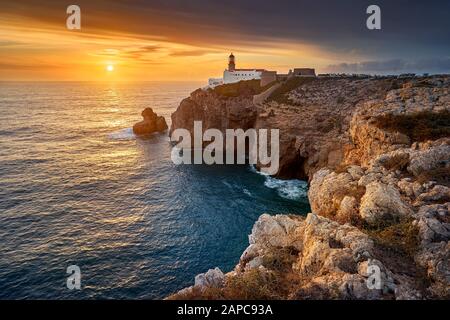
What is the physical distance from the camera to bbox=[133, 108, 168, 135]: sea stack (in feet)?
310

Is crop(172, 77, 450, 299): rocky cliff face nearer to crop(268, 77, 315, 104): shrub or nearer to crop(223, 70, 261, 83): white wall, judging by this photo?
crop(268, 77, 315, 104): shrub

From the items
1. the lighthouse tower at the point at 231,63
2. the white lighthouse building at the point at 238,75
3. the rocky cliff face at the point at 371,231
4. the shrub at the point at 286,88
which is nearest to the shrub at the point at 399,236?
the rocky cliff face at the point at 371,231

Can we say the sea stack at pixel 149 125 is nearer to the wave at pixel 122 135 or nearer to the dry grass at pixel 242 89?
the wave at pixel 122 135

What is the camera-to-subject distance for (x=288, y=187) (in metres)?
54.4

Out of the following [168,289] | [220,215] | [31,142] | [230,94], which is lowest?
[168,289]

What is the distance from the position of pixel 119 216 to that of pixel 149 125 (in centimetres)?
5753

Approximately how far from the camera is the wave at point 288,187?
50531 mm

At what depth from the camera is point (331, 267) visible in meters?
12.8

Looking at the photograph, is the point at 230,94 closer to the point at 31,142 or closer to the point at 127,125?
the point at 127,125

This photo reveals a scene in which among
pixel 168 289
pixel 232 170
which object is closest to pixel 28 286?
pixel 168 289

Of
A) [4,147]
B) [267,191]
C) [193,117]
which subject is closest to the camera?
[267,191]
